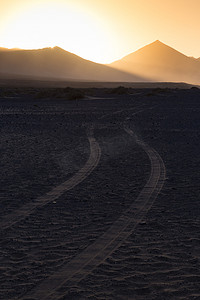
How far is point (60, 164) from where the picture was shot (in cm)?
1326

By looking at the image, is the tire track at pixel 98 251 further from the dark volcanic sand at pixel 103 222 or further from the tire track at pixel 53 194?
the tire track at pixel 53 194

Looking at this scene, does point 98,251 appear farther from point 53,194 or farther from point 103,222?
point 53,194

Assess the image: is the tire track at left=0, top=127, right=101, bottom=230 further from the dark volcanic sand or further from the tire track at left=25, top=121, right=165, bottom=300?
the tire track at left=25, top=121, right=165, bottom=300

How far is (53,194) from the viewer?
32.2ft

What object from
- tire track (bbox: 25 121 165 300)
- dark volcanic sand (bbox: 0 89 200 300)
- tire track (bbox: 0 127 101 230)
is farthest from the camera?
tire track (bbox: 0 127 101 230)

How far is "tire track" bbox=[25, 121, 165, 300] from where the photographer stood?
525 centimetres

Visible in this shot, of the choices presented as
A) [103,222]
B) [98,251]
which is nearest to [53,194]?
[103,222]

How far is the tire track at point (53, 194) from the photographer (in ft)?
26.2

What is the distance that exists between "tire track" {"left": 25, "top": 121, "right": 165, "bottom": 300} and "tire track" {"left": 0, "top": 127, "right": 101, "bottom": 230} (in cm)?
167

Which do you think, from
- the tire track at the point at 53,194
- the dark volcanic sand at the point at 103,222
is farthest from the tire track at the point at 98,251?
the tire track at the point at 53,194

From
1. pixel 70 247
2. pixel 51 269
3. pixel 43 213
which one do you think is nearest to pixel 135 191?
pixel 43 213

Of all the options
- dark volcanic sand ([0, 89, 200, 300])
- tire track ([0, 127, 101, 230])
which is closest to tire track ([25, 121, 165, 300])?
dark volcanic sand ([0, 89, 200, 300])

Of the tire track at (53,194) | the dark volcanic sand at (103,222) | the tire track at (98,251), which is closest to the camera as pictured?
the tire track at (98,251)

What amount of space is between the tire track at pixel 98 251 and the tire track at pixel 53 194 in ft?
5.47
